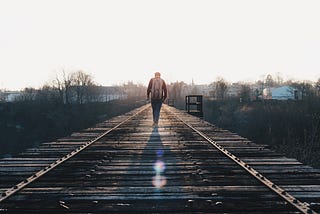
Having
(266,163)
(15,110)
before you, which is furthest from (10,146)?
(266,163)

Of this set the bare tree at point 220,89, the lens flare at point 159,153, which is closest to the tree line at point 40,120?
the lens flare at point 159,153

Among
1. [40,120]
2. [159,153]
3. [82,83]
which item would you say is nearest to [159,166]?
[159,153]

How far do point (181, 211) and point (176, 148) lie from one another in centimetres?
500

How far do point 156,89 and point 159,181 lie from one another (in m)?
9.03

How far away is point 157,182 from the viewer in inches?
210

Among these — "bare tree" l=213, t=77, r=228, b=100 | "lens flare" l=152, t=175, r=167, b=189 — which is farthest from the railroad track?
"bare tree" l=213, t=77, r=228, b=100

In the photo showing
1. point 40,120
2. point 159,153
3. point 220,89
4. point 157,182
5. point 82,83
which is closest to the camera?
point 157,182

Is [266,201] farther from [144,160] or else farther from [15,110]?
[15,110]

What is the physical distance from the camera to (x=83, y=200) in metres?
4.47

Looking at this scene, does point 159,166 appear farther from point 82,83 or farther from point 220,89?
point 82,83

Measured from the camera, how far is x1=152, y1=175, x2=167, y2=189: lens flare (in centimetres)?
515

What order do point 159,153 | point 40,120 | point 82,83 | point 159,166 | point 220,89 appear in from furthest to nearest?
point 82,83 < point 220,89 < point 40,120 < point 159,153 < point 159,166

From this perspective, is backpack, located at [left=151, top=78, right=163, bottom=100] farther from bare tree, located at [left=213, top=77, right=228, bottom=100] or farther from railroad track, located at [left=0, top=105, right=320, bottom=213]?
bare tree, located at [left=213, top=77, right=228, bottom=100]

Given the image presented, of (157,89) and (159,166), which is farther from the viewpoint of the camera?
(157,89)
